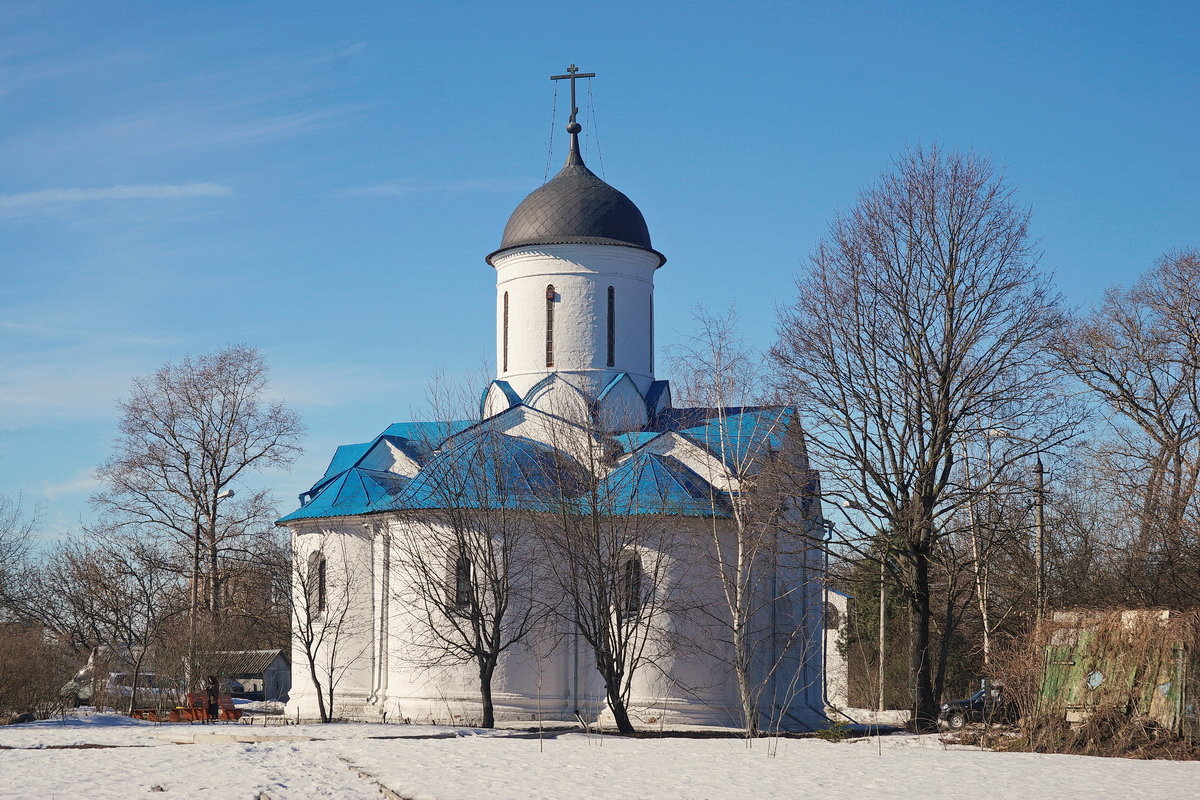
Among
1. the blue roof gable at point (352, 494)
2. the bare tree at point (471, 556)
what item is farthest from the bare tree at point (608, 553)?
the blue roof gable at point (352, 494)

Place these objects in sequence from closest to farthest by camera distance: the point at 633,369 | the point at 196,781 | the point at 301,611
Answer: the point at 196,781 < the point at 301,611 < the point at 633,369

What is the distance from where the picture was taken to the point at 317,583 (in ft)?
89.4

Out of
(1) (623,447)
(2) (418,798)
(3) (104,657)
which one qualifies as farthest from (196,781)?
(3) (104,657)

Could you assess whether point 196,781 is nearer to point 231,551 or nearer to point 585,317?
point 585,317

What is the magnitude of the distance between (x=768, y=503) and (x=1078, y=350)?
1098cm

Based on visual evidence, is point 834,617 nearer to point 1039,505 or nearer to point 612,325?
point 612,325

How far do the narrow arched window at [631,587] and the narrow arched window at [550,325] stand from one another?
19.9 ft

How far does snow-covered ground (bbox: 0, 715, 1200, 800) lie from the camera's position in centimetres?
1295

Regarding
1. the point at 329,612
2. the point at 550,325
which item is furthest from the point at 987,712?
the point at 329,612

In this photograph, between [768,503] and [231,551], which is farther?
[231,551]

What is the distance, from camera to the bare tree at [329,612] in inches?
1041

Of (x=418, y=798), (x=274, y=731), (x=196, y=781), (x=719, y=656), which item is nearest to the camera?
(x=418, y=798)

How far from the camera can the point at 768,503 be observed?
2255cm

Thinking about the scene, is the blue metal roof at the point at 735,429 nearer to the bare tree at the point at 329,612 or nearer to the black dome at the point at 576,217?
the black dome at the point at 576,217
